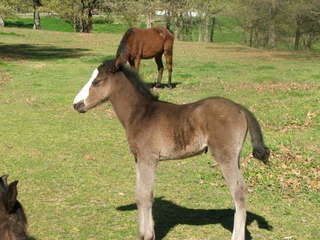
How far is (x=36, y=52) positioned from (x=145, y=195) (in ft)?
91.1

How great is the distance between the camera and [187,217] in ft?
25.3

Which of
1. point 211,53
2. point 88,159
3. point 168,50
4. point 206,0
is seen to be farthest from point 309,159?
point 206,0

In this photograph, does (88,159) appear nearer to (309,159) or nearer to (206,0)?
(309,159)

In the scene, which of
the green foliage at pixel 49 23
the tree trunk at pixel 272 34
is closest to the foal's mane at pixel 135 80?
the tree trunk at pixel 272 34

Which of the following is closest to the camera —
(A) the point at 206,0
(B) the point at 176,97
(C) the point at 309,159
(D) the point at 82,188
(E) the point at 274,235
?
(E) the point at 274,235

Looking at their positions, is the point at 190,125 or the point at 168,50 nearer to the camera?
the point at 190,125

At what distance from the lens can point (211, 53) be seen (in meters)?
36.5

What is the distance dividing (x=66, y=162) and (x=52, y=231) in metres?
3.30

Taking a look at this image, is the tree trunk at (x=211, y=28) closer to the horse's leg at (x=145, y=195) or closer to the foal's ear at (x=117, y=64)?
the foal's ear at (x=117, y=64)

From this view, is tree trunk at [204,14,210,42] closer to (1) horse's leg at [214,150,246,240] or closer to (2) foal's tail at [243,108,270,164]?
(2) foal's tail at [243,108,270,164]

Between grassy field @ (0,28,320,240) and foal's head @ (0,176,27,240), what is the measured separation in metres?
3.29

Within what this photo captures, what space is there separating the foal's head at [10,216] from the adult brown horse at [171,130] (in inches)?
96.9

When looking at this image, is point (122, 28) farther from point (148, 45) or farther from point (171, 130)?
point (171, 130)

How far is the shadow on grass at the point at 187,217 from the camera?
737 centimetres
